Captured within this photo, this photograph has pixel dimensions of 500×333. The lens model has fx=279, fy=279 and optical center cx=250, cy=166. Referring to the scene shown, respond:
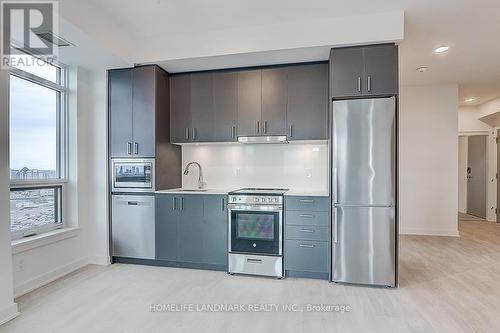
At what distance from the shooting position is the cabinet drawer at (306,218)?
3.11m

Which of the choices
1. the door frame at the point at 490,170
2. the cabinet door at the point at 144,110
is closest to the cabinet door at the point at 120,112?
the cabinet door at the point at 144,110

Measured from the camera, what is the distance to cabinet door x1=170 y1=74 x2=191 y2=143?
12.5ft

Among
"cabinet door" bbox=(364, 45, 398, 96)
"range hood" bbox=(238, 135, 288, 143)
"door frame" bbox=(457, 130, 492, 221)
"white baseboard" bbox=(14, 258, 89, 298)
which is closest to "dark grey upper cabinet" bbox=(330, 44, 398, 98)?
"cabinet door" bbox=(364, 45, 398, 96)

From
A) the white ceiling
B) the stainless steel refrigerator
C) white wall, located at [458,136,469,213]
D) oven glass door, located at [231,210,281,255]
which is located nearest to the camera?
the white ceiling

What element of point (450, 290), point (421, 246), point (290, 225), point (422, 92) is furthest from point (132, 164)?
point (422, 92)

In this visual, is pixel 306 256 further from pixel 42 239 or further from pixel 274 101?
pixel 42 239

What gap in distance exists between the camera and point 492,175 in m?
6.62

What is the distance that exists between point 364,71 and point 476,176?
6.46 m

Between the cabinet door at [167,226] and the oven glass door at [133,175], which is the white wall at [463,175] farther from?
the oven glass door at [133,175]

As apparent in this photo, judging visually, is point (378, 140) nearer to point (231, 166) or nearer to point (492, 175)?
point (231, 166)

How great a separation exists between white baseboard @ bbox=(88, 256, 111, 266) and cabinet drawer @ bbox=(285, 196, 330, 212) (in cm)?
245

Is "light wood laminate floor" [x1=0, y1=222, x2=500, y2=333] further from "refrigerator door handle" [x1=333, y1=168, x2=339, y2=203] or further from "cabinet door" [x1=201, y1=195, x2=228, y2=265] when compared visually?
"refrigerator door handle" [x1=333, y1=168, x2=339, y2=203]

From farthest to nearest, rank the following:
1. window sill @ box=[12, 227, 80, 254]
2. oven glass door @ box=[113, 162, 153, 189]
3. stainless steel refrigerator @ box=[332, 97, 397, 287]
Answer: oven glass door @ box=[113, 162, 153, 189] → stainless steel refrigerator @ box=[332, 97, 397, 287] → window sill @ box=[12, 227, 80, 254]

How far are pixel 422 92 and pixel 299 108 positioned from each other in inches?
128
